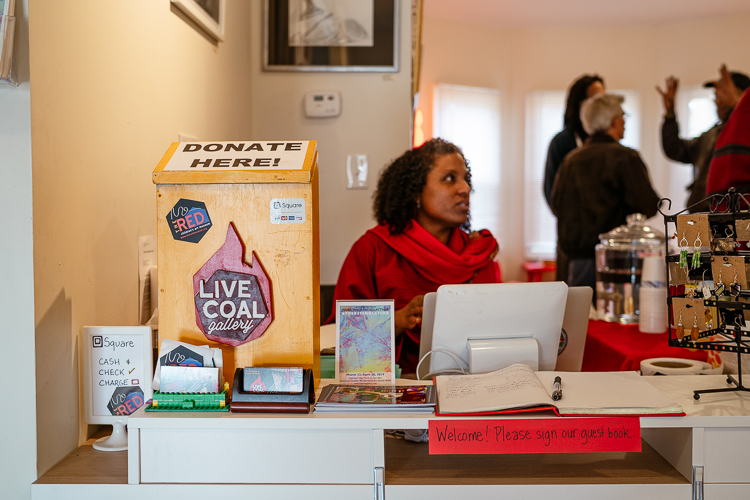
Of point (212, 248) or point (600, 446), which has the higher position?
point (212, 248)

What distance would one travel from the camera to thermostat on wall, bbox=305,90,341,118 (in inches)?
108

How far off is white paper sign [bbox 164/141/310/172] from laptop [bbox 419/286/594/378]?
458 millimetres

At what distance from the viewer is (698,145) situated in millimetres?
→ 3516

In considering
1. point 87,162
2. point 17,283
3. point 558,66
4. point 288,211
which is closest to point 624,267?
point 288,211

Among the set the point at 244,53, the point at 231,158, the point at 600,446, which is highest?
the point at 244,53

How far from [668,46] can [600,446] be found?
6.05 metres

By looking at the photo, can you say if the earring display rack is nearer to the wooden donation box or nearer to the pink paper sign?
the pink paper sign

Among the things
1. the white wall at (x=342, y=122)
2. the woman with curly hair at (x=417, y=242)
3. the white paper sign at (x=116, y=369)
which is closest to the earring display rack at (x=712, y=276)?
the woman with curly hair at (x=417, y=242)

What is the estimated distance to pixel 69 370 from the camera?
3.87 feet

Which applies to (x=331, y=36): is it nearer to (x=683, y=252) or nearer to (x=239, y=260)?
(x=239, y=260)

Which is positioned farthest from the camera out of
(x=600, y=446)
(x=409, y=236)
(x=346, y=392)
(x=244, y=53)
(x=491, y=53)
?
(x=491, y=53)

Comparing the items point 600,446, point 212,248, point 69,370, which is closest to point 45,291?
point 69,370

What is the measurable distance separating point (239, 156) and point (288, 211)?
14 cm

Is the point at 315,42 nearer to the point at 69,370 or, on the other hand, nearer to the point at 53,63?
the point at 53,63
